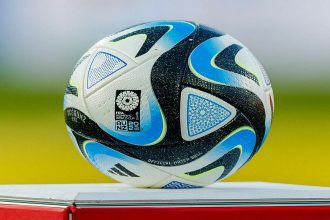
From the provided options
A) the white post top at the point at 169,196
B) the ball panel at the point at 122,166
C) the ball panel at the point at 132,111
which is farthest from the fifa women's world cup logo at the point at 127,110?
the white post top at the point at 169,196

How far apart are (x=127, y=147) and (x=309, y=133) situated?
10.1 ft

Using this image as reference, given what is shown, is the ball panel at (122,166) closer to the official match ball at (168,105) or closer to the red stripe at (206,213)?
the official match ball at (168,105)

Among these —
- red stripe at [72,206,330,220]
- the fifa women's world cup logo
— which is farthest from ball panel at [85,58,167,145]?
red stripe at [72,206,330,220]

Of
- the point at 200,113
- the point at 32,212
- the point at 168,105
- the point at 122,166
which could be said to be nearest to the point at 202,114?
the point at 200,113

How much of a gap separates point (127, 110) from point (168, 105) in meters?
0.15

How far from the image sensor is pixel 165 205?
9.84ft

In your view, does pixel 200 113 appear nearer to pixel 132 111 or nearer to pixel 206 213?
pixel 132 111

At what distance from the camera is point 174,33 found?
338 centimetres

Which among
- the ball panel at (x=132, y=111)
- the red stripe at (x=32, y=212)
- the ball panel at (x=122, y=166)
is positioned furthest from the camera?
the ball panel at (x=122, y=166)

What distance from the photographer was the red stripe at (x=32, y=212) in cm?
292

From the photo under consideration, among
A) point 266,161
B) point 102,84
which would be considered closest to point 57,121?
point 266,161

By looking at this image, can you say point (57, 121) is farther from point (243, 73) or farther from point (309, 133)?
point (243, 73)

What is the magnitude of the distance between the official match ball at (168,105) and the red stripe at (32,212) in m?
0.39

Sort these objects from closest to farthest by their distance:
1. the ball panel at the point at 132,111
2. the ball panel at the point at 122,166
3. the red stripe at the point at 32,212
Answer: the red stripe at the point at 32,212, the ball panel at the point at 132,111, the ball panel at the point at 122,166
